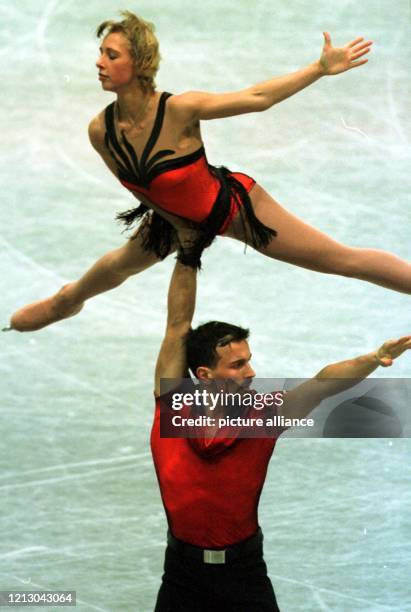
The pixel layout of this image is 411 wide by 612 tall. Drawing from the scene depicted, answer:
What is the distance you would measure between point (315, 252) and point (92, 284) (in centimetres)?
103

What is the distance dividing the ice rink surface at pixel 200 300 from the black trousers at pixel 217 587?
1145mm

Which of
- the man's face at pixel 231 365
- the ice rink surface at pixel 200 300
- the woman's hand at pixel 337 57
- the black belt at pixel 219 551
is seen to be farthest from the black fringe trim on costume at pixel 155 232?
the ice rink surface at pixel 200 300

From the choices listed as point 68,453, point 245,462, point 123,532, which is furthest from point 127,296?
point 245,462

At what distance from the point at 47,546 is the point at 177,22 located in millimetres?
4114

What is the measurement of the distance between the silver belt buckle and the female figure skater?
105 centimetres

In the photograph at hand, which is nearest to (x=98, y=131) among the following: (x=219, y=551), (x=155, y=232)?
(x=155, y=232)

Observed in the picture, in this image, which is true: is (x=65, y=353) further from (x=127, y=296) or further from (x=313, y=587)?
(x=313, y=587)

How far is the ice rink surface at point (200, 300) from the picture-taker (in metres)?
6.46

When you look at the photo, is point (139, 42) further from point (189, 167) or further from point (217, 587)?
point (217, 587)

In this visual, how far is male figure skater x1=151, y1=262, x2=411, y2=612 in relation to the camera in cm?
506

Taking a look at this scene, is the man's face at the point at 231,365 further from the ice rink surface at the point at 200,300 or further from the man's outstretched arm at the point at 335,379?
the ice rink surface at the point at 200,300

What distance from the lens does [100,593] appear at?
6.24 metres

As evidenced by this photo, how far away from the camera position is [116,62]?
511cm

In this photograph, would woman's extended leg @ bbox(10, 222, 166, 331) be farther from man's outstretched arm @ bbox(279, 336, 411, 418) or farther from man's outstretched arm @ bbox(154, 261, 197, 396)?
man's outstretched arm @ bbox(279, 336, 411, 418)
